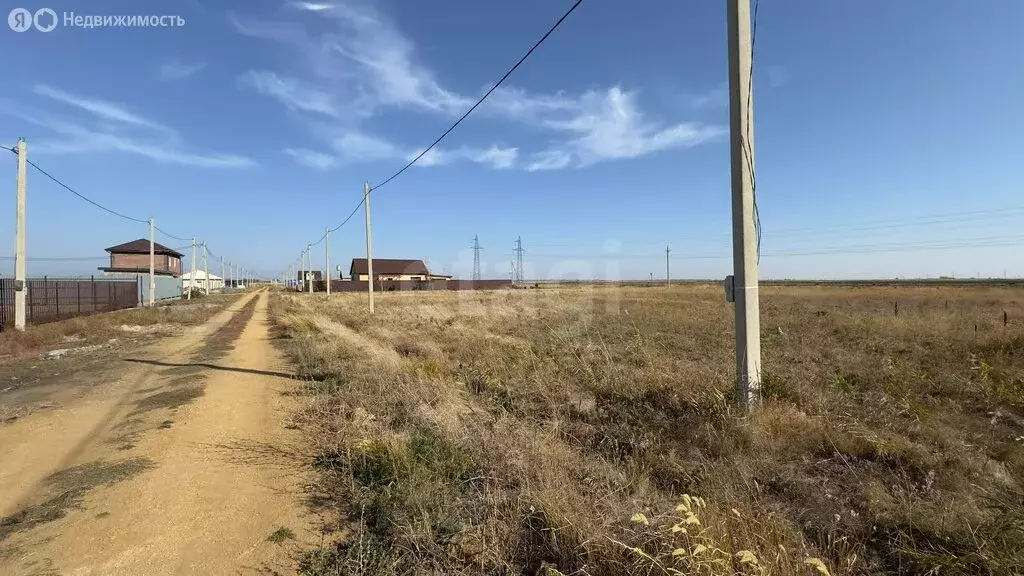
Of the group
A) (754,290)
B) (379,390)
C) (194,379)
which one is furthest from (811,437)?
(194,379)

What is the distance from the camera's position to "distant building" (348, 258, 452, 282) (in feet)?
284

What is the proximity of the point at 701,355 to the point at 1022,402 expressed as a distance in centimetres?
494

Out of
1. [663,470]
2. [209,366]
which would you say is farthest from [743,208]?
[209,366]

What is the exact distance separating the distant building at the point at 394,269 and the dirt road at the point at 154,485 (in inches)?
3138

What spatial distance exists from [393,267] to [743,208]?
8752cm

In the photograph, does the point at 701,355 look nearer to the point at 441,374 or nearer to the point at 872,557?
the point at 441,374

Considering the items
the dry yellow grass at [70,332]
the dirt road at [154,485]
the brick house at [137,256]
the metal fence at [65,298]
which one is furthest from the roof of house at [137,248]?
the dirt road at [154,485]

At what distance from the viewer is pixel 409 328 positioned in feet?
53.9

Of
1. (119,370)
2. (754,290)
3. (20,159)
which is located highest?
(20,159)

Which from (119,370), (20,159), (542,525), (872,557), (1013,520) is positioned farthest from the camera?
(20,159)

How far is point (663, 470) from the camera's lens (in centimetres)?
389

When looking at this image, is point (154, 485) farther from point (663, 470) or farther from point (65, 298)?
point (65, 298)

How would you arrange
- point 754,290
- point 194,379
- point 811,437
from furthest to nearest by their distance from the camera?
point 194,379
point 754,290
point 811,437

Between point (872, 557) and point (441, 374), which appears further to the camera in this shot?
point (441, 374)
